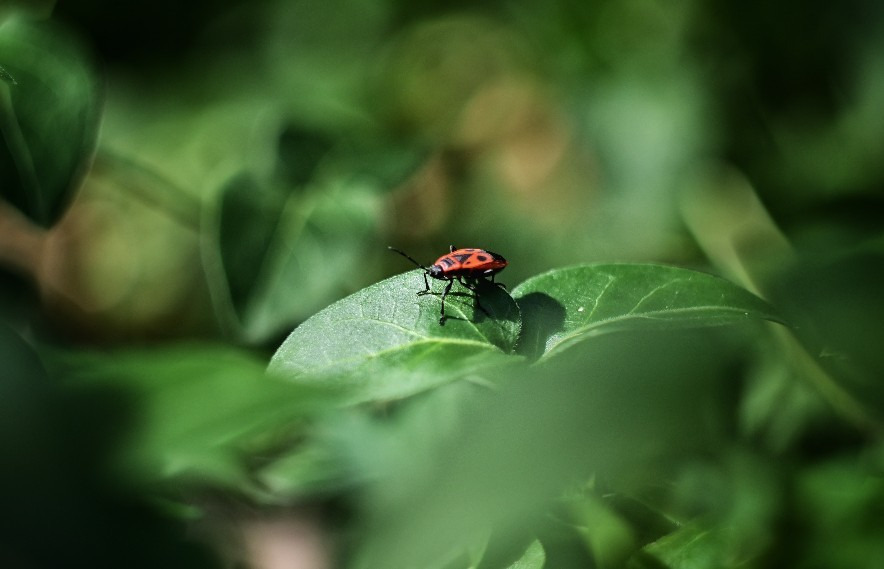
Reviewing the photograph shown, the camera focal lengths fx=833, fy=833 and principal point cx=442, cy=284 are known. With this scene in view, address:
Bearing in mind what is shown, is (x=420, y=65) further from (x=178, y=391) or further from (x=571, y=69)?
(x=178, y=391)

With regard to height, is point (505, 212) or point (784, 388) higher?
point (505, 212)

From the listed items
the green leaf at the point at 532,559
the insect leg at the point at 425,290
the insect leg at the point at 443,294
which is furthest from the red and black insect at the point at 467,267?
the green leaf at the point at 532,559

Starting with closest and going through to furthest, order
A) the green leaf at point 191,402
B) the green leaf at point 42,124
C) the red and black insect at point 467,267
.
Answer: the green leaf at point 191,402 → the red and black insect at point 467,267 → the green leaf at point 42,124

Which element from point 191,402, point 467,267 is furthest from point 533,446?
point 467,267

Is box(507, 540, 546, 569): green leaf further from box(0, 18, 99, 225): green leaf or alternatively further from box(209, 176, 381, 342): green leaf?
box(0, 18, 99, 225): green leaf

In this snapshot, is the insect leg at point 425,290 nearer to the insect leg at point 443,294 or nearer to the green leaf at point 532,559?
the insect leg at point 443,294

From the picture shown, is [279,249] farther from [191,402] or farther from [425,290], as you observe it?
[191,402]

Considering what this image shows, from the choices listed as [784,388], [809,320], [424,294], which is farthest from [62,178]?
[784,388]
